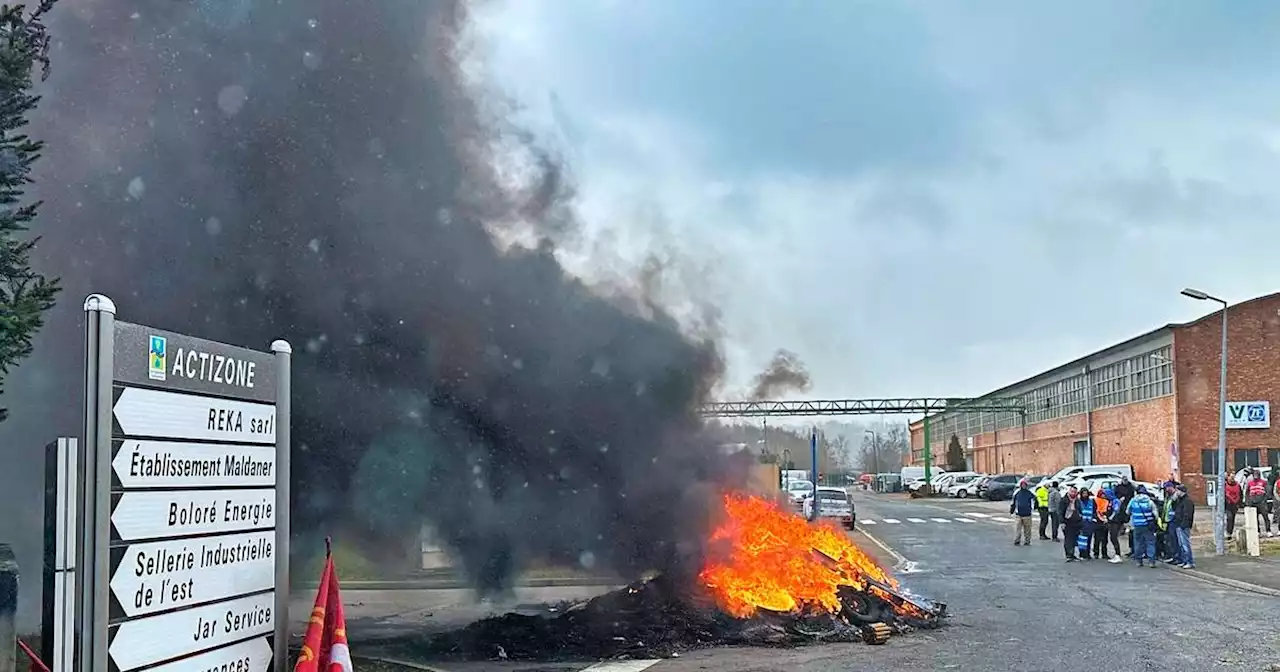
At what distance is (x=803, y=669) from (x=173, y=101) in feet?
30.2

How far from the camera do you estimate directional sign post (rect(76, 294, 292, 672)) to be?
3.56 metres

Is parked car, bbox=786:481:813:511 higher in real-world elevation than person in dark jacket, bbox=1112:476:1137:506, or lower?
lower

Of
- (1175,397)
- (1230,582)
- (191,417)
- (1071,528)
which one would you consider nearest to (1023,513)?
(1071,528)

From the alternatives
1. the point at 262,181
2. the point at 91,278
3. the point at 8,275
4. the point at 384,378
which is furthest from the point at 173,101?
the point at 8,275

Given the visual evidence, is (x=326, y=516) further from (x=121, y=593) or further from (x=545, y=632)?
(x=121, y=593)

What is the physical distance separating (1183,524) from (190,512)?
1929 cm

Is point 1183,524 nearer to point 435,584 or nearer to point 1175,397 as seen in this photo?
point 435,584

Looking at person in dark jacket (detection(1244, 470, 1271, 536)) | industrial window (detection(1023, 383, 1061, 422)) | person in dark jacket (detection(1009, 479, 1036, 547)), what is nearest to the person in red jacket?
person in dark jacket (detection(1244, 470, 1271, 536))

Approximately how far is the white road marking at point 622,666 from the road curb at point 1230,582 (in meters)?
9.95

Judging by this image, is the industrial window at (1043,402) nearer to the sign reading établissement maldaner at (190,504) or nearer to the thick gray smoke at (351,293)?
the thick gray smoke at (351,293)

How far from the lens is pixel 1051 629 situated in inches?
481

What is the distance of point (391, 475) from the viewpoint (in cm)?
1208

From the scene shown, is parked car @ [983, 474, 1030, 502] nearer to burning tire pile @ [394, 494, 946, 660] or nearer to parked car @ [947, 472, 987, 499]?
parked car @ [947, 472, 987, 499]

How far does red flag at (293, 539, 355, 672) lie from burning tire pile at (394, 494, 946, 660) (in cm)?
583
